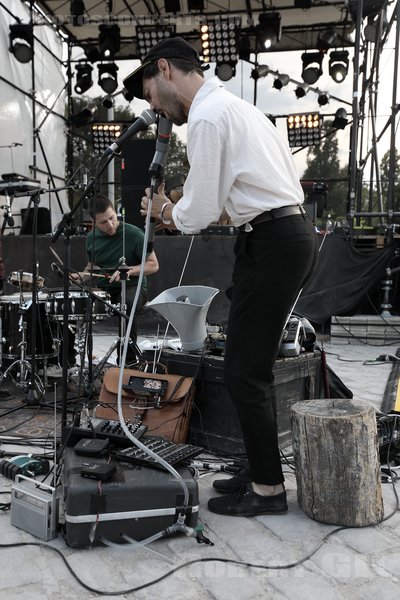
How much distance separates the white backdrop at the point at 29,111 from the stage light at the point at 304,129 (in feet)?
19.7

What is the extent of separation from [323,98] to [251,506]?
43.6ft

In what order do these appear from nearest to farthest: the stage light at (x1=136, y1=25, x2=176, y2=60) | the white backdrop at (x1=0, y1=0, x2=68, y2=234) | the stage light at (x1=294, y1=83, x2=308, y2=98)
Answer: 1. the white backdrop at (x1=0, y1=0, x2=68, y2=234)
2. the stage light at (x1=136, y1=25, x2=176, y2=60)
3. the stage light at (x1=294, y1=83, x2=308, y2=98)

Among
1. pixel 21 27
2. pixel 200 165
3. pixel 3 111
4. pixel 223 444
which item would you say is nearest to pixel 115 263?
pixel 223 444

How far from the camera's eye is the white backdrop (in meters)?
11.7

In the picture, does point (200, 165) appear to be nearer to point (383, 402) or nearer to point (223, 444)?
point (223, 444)

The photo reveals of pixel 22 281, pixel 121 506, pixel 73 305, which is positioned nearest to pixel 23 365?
pixel 22 281

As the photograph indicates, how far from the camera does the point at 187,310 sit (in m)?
3.47

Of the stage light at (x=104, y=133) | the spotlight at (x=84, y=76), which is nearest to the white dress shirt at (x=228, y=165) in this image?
the stage light at (x=104, y=133)

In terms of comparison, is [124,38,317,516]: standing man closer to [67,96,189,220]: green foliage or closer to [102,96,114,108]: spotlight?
[67,96,189,220]: green foliage

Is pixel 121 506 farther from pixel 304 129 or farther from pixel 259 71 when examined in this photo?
pixel 259 71

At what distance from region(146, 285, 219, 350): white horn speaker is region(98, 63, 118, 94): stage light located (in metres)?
11.8

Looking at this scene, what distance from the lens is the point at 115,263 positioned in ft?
16.5

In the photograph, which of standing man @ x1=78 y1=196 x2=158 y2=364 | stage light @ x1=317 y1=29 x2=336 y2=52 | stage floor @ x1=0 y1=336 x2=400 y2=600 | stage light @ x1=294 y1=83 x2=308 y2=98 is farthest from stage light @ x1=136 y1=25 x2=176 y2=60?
stage floor @ x1=0 y1=336 x2=400 y2=600

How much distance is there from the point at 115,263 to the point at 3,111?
27.0 ft
